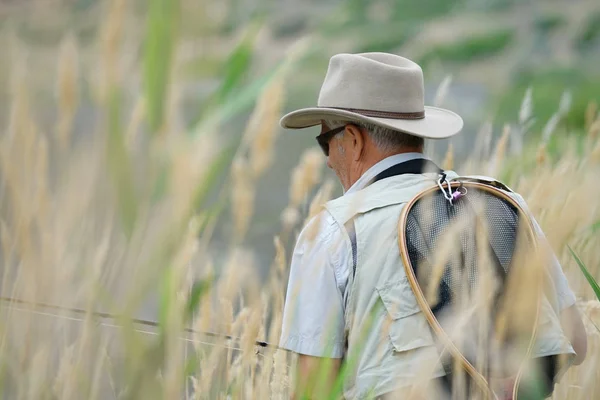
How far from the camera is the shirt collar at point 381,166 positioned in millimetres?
1062

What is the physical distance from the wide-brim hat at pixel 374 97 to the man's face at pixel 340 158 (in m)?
0.03

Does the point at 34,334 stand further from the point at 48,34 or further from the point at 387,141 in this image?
the point at 387,141

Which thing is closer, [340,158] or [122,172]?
[122,172]

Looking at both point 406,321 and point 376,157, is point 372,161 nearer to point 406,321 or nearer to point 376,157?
point 376,157

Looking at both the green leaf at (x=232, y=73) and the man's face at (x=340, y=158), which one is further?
the man's face at (x=340, y=158)

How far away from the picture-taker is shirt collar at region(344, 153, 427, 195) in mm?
1062

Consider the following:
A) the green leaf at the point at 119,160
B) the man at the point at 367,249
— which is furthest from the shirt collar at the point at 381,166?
the green leaf at the point at 119,160

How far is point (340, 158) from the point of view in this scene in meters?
1.12

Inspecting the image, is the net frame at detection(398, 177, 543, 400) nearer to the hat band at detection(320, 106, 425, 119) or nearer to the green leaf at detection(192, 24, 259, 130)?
the hat band at detection(320, 106, 425, 119)

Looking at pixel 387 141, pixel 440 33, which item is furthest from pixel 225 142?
pixel 440 33

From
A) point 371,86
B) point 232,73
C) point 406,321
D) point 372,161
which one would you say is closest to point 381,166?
point 372,161

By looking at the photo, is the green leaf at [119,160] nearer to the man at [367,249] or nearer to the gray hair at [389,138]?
the man at [367,249]

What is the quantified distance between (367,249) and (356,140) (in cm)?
21

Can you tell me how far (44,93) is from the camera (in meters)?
0.46
